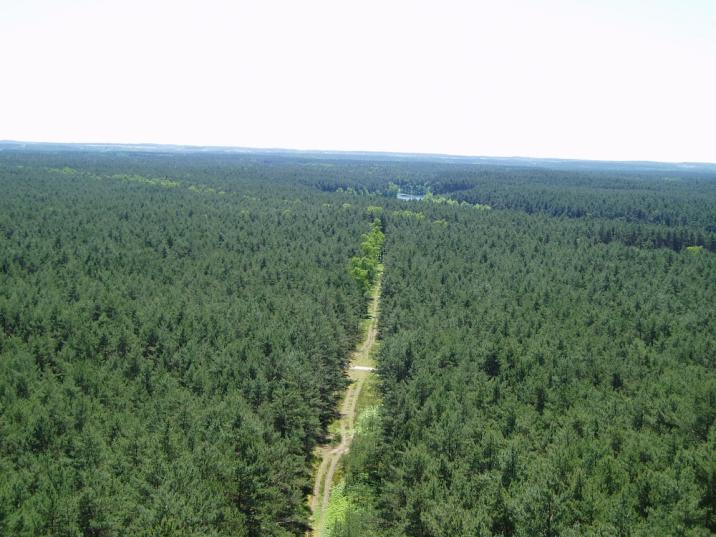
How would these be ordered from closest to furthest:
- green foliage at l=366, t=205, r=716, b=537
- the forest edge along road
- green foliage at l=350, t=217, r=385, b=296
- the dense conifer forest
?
green foliage at l=366, t=205, r=716, b=537 < the dense conifer forest < the forest edge along road < green foliage at l=350, t=217, r=385, b=296

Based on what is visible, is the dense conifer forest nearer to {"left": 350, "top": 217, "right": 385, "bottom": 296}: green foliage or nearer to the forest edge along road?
{"left": 350, "top": 217, "right": 385, "bottom": 296}: green foliage

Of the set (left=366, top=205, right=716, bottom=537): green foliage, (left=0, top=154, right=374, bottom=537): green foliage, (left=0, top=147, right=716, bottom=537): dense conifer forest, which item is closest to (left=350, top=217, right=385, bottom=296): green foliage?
(left=0, top=147, right=716, bottom=537): dense conifer forest

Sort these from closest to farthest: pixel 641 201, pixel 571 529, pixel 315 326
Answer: pixel 571 529, pixel 315 326, pixel 641 201

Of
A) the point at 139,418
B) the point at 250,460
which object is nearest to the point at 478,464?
the point at 250,460

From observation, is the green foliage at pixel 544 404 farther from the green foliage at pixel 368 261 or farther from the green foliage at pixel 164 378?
the green foliage at pixel 164 378

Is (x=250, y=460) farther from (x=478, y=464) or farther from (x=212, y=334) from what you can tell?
(x=212, y=334)

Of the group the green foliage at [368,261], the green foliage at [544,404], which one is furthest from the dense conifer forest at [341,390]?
the green foliage at [368,261]
